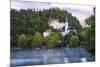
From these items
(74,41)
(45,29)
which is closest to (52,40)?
(45,29)

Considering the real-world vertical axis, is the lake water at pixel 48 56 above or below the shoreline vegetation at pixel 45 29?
below

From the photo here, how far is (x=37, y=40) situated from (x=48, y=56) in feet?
0.78

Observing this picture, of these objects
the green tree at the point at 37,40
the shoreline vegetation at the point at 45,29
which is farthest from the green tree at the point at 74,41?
the green tree at the point at 37,40

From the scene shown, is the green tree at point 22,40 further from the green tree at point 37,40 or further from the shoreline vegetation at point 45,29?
the green tree at point 37,40

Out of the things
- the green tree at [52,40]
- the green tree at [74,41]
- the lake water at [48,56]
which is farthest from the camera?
the green tree at [74,41]

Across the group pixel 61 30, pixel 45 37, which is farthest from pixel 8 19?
pixel 61 30

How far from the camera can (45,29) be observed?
227cm

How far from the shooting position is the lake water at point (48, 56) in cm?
215

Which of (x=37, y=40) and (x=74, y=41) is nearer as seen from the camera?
(x=37, y=40)

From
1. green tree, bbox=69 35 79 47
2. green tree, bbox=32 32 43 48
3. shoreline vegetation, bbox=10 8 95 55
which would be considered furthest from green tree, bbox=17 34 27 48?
green tree, bbox=69 35 79 47

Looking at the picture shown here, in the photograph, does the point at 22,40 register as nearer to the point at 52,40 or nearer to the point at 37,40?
the point at 37,40

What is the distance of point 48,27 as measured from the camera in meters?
2.28

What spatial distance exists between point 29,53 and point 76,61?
0.62m

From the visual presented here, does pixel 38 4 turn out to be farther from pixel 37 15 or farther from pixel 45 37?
pixel 45 37
